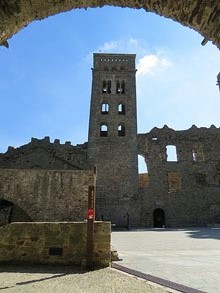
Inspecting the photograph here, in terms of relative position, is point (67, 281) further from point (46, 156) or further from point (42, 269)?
point (46, 156)

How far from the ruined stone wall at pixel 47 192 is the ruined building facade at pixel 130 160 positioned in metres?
8.28

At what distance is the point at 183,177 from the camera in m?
24.6

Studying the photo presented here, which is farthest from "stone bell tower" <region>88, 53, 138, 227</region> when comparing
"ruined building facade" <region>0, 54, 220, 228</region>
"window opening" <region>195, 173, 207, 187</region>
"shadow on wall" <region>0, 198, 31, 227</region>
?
"shadow on wall" <region>0, 198, 31, 227</region>

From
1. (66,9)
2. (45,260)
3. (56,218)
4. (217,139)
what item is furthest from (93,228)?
(217,139)

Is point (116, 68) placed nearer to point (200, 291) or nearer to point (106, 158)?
point (106, 158)

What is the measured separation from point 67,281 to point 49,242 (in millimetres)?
1835

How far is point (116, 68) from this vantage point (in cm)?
2752

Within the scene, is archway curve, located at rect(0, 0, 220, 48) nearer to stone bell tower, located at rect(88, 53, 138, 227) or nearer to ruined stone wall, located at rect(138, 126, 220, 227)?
stone bell tower, located at rect(88, 53, 138, 227)

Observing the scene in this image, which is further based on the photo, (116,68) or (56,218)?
(116,68)

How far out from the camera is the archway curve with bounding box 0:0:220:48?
2609mm

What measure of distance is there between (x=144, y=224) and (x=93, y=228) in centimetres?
1735

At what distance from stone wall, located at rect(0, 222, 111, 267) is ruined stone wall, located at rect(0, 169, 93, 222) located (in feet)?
23.4

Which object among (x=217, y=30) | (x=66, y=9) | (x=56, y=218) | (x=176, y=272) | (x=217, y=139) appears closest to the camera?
(x=217, y=30)

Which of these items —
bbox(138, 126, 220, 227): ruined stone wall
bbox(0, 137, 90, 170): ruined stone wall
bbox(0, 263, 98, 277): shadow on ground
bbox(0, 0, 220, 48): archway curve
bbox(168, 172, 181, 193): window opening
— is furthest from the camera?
bbox(168, 172, 181, 193): window opening
